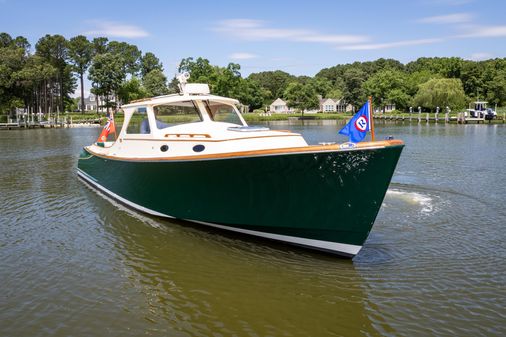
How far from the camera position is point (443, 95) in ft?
263

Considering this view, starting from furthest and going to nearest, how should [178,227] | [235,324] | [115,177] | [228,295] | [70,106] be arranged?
[70,106], [115,177], [178,227], [228,295], [235,324]

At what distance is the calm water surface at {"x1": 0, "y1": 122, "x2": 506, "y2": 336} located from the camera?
6039mm

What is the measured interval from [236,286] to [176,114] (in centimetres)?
580

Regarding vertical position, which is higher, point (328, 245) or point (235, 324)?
point (328, 245)

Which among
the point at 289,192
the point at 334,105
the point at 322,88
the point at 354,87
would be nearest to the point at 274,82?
the point at 322,88

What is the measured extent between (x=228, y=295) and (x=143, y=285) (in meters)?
1.58

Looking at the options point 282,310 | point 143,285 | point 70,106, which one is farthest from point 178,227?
point 70,106

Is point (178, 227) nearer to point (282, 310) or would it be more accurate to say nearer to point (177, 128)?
point (177, 128)

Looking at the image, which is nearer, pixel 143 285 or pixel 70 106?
pixel 143 285

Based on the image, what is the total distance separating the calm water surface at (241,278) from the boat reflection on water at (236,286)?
0.02 metres

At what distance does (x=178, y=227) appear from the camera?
1053 centimetres

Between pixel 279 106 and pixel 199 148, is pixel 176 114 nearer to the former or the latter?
pixel 199 148

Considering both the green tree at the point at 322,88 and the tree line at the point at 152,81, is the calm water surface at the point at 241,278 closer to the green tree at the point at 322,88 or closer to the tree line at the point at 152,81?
the tree line at the point at 152,81

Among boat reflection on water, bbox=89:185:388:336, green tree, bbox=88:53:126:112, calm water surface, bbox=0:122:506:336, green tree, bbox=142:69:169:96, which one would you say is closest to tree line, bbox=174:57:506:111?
green tree, bbox=142:69:169:96
